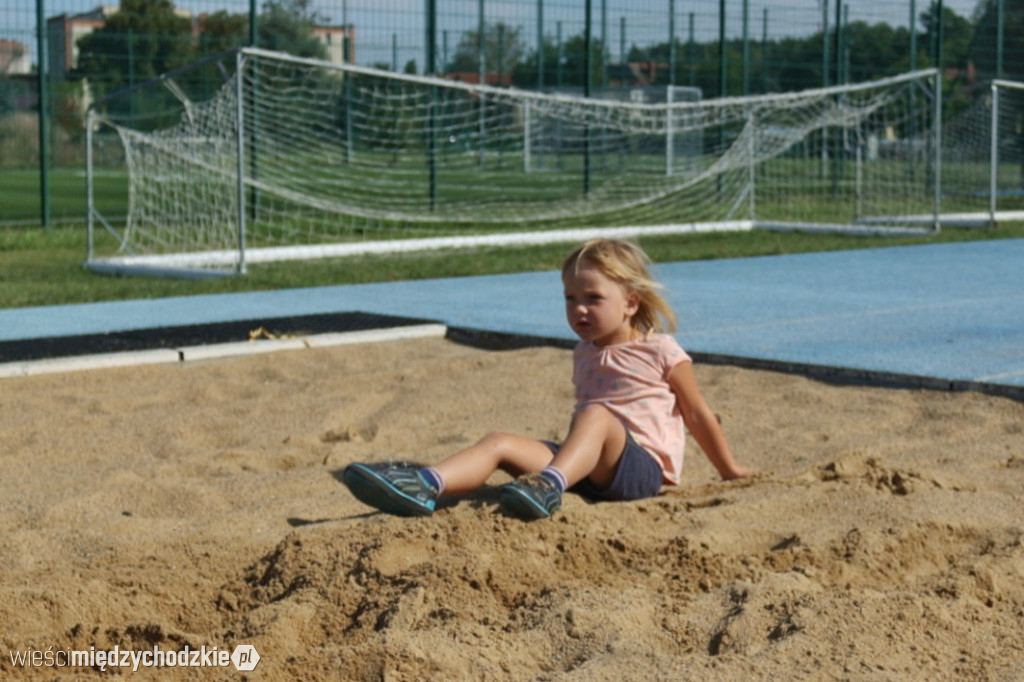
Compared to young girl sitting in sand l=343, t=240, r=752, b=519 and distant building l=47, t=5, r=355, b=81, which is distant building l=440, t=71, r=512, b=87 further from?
young girl sitting in sand l=343, t=240, r=752, b=519

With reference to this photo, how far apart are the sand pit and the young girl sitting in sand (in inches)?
5.1

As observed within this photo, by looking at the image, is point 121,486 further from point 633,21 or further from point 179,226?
point 633,21

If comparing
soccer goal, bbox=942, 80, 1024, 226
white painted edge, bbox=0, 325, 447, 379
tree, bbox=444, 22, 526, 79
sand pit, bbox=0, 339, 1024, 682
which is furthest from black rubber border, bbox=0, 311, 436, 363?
soccer goal, bbox=942, 80, 1024, 226

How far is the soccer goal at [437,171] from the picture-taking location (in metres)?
13.1

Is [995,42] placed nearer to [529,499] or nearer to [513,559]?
[529,499]

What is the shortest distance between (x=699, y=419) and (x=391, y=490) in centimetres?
116

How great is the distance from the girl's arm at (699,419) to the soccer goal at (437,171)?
274 inches

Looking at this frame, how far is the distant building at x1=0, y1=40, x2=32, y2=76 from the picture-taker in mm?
15154

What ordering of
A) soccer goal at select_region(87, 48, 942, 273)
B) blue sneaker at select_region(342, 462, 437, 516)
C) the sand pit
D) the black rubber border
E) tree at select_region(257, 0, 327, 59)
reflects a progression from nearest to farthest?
1. the sand pit
2. blue sneaker at select_region(342, 462, 437, 516)
3. the black rubber border
4. soccer goal at select_region(87, 48, 942, 273)
5. tree at select_region(257, 0, 327, 59)

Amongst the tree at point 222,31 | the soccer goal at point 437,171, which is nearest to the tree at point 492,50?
the soccer goal at point 437,171

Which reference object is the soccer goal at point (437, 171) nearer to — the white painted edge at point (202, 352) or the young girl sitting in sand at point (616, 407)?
the white painted edge at point (202, 352)

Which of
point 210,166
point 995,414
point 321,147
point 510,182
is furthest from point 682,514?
point 510,182

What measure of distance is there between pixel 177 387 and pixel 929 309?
4.91 metres

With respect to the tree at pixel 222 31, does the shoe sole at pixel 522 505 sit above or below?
below
